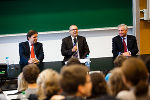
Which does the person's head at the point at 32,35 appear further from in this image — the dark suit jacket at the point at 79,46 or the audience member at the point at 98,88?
the audience member at the point at 98,88

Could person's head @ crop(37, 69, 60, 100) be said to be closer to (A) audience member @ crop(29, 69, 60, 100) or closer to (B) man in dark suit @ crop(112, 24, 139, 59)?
(A) audience member @ crop(29, 69, 60, 100)

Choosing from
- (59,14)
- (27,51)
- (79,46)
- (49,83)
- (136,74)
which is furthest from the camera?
(59,14)

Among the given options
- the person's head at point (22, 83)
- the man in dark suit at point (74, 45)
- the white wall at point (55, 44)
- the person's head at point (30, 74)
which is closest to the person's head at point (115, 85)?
the person's head at point (30, 74)

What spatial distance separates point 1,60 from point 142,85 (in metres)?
6.06

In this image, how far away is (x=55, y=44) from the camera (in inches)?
305

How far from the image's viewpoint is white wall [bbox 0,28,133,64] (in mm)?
7703

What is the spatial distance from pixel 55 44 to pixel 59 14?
834mm

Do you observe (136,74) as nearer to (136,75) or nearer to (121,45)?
(136,75)

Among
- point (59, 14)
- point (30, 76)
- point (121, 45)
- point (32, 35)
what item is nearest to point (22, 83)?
point (30, 76)

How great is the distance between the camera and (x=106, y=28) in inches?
297

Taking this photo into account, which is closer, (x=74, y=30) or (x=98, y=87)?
(x=98, y=87)

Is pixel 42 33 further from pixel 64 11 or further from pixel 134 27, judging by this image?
pixel 134 27

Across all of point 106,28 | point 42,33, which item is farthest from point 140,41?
point 42,33

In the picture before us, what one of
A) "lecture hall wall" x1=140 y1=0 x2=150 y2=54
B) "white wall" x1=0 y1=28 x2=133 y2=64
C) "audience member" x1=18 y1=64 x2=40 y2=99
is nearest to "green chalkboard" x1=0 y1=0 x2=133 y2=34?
"white wall" x1=0 y1=28 x2=133 y2=64
